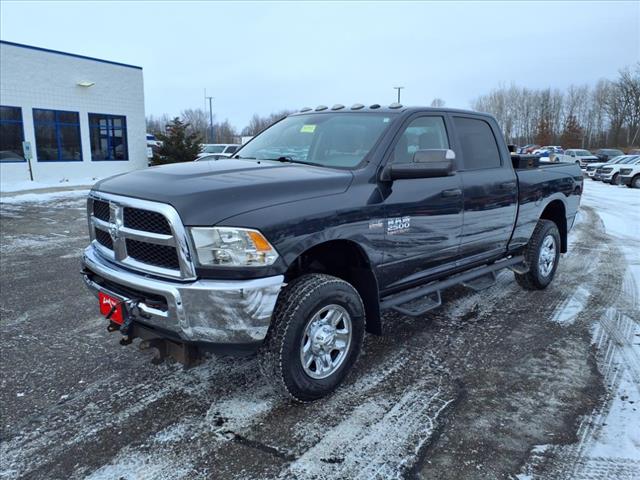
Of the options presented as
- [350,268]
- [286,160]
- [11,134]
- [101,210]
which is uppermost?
[11,134]

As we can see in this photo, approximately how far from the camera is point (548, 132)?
69875 mm

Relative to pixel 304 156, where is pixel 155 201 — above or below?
below

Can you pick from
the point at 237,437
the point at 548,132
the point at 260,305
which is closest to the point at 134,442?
the point at 237,437

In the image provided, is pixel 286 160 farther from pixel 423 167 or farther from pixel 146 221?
pixel 146 221

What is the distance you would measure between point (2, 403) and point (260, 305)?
196 centimetres

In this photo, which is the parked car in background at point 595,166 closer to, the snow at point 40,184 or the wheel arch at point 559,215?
the wheel arch at point 559,215

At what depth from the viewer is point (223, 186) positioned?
297cm

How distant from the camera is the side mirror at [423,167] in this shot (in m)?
3.51

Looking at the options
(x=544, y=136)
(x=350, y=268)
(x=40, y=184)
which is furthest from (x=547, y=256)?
(x=544, y=136)

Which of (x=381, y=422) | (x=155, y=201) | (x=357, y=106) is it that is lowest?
(x=381, y=422)

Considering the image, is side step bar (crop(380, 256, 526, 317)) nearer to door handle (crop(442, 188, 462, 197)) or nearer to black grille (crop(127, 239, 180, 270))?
door handle (crop(442, 188, 462, 197))

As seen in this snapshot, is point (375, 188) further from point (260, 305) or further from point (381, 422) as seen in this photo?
point (381, 422)

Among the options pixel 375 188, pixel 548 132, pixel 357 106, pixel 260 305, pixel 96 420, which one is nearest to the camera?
pixel 260 305

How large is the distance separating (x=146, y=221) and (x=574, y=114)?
3517 inches
